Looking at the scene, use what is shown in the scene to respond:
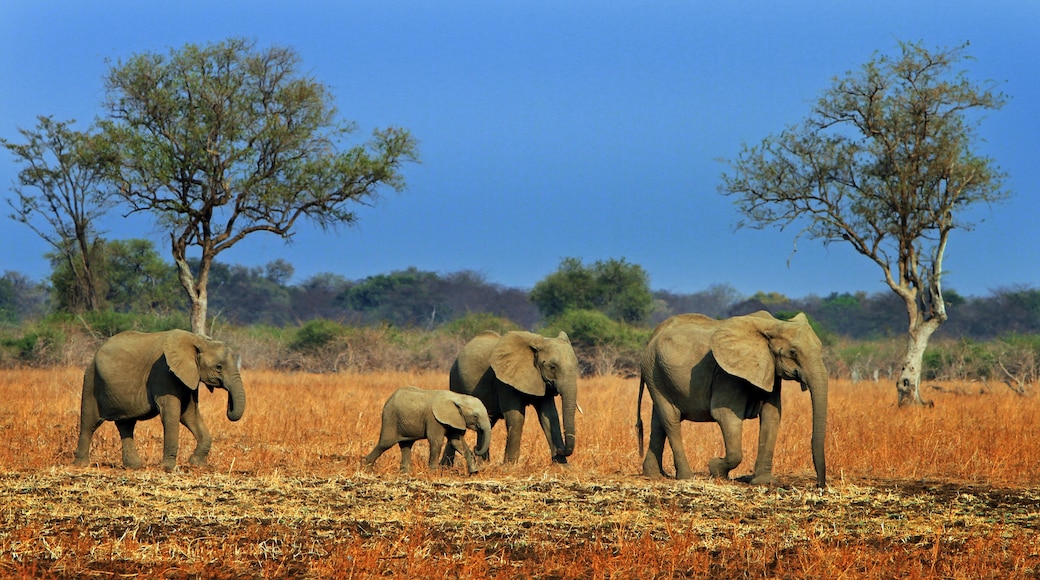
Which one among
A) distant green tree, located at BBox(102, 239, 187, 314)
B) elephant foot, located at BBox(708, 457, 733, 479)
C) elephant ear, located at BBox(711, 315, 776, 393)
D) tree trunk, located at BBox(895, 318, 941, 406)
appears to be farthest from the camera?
distant green tree, located at BBox(102, 239, 187, 314)

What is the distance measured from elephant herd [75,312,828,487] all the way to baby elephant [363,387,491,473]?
0.5 inches

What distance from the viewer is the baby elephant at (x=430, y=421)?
45.7 ft

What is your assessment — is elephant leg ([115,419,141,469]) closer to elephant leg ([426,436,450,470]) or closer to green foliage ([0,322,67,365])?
elephant leg ([426,436,450,470])

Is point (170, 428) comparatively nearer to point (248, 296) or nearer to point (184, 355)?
point (184, 355)

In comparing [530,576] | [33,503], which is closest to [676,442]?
[530,576]

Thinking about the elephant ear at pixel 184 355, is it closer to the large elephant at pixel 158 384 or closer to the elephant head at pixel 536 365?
the large elephant at pixel 158 384

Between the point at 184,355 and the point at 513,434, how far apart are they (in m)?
4.24

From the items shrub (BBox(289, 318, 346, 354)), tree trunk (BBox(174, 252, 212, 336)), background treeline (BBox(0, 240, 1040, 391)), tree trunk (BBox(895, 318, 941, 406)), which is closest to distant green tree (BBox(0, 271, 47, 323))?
background treeline (BBox(0, 240, 1040, 391))

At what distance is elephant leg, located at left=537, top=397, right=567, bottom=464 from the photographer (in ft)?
47.5

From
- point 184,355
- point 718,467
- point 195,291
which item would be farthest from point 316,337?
point 718,467

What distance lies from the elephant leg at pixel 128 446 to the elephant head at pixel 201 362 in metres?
1.18

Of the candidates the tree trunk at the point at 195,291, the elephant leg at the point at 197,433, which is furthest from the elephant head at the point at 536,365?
the tree trunk at the point at 195,291

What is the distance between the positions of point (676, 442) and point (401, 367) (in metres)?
26.0

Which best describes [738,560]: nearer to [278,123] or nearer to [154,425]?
[154,425]
